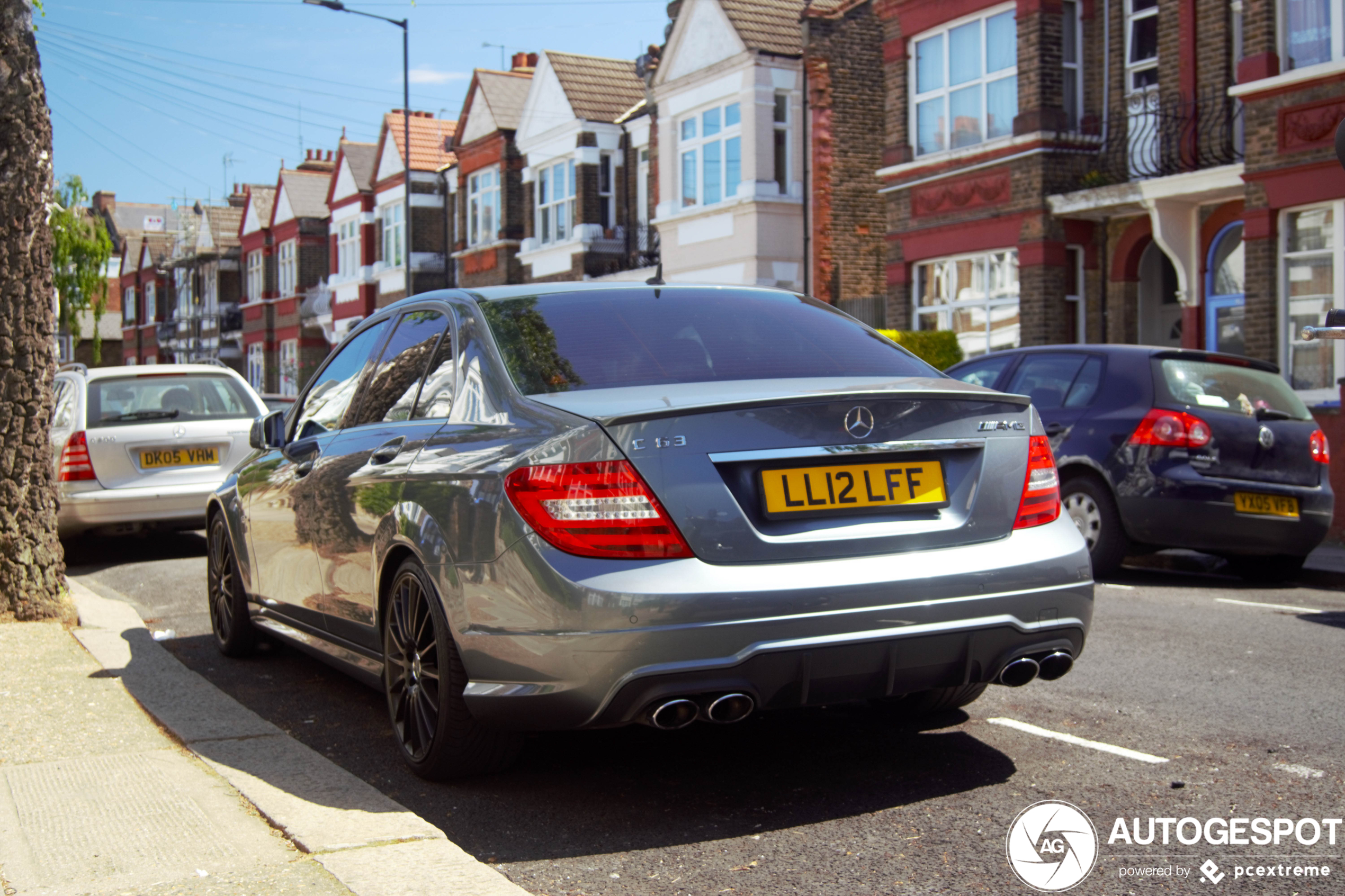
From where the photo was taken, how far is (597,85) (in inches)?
1321

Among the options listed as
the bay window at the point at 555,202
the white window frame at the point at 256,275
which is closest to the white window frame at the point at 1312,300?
the bay window at the point at 555,202

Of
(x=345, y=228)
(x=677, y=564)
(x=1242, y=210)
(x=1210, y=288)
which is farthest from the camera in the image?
(x=345, y=228)

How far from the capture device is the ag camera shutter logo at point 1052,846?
356 centimetres

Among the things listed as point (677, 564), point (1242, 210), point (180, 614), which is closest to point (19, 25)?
point (180, 614)

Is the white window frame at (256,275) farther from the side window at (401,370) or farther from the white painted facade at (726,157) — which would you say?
the side window at (401,370)

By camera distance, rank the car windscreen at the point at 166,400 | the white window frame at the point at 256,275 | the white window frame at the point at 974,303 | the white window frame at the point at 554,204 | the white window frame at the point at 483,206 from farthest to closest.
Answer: the white window frame at the point at 256,275, the white window frame at the point at 483,206, the white window frame at the point at 554,204, the white window frame at the point at 974,303, the car windscreen at the point at 166,400

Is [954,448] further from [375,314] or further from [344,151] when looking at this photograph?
[344,151]

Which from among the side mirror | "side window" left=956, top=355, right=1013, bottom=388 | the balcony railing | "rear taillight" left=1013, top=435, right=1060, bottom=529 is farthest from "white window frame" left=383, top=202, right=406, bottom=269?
"rear taillight" left=1013, top=435, right=1060, bottom=529

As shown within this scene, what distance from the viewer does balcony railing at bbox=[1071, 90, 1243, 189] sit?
1672cm

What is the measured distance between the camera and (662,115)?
27.7m

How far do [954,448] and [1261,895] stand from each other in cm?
148

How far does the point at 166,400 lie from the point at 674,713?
921 cm

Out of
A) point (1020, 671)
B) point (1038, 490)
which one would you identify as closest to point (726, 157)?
point (1038, 490)

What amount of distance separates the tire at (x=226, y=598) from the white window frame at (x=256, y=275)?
5087cm
